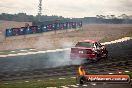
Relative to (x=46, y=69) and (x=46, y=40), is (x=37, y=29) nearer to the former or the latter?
(x=46, y=40)

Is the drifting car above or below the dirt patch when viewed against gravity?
above

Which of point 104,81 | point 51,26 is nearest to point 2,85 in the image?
point 104,81

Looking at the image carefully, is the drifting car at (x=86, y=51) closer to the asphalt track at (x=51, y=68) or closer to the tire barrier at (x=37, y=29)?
the asphalt track at (x=51, y=68)

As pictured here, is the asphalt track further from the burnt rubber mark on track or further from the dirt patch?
the dirt patch

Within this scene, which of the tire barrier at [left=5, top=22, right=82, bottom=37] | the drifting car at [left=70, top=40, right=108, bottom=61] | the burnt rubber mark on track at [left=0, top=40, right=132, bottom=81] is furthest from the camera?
the tire barrier at [left=5, top=22, right=82, bottom=37]

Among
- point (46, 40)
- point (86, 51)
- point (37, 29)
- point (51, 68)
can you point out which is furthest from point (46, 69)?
point (37, 29)

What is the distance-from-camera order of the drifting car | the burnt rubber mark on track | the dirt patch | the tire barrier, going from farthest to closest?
the tire barrier < the dirt patch < the drifting car < the burnt rubber mark on track

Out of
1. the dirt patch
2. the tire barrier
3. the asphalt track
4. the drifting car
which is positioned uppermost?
the tire barrier

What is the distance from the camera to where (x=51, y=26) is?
53.2m

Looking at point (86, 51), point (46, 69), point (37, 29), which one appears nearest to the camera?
point (46, 69)

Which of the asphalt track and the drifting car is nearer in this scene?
the asphalt track

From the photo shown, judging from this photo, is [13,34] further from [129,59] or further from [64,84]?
[64,84]

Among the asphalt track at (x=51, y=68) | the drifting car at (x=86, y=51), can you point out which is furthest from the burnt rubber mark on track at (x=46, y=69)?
the drifting car at (x=86, y=51)

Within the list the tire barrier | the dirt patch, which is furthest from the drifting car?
the tire barrier
